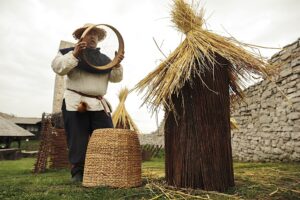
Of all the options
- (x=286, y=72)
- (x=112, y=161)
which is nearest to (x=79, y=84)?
(x=112, y=161)

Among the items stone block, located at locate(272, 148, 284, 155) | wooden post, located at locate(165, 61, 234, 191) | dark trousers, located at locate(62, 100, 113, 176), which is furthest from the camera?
stone block, located at locate(272, 148, 284, 155)

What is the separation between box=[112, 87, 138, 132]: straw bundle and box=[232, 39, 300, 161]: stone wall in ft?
10.1

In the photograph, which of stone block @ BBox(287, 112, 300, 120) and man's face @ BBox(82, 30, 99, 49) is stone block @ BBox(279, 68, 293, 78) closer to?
stone block @ BBox(287, 112, 300, 120)

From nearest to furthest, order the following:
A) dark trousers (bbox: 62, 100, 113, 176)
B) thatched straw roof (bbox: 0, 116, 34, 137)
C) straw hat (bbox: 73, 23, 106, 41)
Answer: dark trousers (bbox: 62, 100, 113, 176), straw hat (bbox: 73, 23, 106, 41), thatched straw roof (bbox: 0, 116, 34, 137)

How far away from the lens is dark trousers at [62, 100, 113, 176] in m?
2.98

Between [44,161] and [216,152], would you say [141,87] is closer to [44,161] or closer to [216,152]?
[216,152]

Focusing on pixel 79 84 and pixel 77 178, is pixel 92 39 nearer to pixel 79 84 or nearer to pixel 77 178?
pixel 79 84

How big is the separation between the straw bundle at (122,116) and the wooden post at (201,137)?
5362mm

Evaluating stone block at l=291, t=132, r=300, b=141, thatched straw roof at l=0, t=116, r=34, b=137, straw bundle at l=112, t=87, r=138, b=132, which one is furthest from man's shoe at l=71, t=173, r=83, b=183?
thatched straw roof at l=0, t=116, r=34, b=137

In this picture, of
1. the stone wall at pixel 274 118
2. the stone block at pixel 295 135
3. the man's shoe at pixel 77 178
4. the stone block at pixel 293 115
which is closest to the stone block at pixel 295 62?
the stone wall at pixel 274 118

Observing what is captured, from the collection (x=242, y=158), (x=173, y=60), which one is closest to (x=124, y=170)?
(x=173, y=60)

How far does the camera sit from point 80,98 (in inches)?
120

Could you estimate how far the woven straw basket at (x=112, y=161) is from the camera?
254 centimetres

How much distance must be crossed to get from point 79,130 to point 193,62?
1.43m
